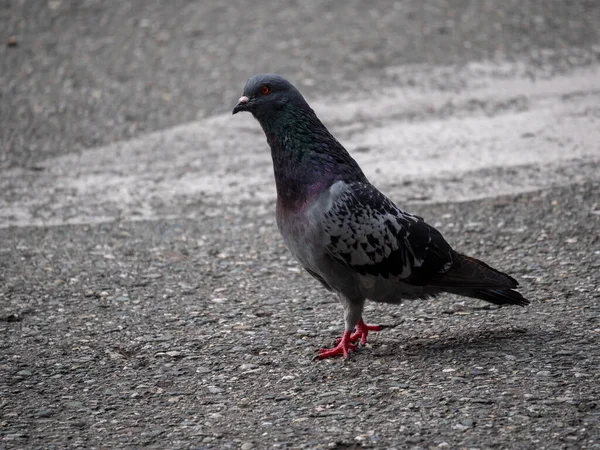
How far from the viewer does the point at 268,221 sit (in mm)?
6699

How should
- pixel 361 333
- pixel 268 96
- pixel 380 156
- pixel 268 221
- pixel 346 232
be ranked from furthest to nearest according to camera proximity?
pixel 380 156, pixel 268 221, pixel 361 333, pixel 268 96, pixel 346 232

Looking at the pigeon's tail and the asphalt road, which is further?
the pigeon's tail

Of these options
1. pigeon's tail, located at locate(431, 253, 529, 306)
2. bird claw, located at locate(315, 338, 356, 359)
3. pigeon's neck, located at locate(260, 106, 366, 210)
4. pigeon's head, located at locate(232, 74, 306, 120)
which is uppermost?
pigeon's head, located at locate(232, 74, 306, 120)

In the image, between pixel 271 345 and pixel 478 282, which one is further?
pixel 271 345

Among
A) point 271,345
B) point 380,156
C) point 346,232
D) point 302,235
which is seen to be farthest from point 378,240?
point 380,156

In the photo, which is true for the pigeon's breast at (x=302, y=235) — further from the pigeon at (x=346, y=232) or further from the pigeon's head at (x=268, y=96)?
the pigeon's head at (x=268, y=96)

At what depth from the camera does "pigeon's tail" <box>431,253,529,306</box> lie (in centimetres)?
449

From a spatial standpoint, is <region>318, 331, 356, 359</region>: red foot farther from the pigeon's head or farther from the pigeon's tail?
the pigeon's head

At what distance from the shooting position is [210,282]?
572 centimetres

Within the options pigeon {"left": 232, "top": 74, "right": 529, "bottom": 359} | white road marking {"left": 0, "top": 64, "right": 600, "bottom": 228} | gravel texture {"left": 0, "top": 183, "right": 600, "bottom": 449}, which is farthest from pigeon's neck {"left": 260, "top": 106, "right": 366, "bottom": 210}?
white road marking {"left": 0, "top": 64, "right": 600, "bottom": 228}

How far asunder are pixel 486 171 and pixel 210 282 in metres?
2.87

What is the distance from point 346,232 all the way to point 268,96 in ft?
3.01

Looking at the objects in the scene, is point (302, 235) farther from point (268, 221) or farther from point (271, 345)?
point (268, 221)

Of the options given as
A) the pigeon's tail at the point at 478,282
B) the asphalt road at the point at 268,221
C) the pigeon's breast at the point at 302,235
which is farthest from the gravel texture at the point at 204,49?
the pigeon's tail at the point at 478,282
